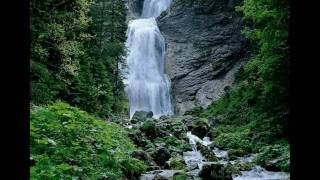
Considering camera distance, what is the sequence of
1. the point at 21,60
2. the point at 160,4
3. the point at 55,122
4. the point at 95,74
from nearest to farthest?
the point at 21,60, the point at 55,122, the point at 95,74, the point at 160,4

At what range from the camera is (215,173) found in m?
13.2

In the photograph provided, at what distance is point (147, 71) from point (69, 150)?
142ft

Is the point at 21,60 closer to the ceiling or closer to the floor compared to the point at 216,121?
closer to the ceiling

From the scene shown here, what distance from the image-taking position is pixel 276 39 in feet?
48.8

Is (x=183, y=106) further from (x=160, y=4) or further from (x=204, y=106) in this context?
(x=160, y=4)

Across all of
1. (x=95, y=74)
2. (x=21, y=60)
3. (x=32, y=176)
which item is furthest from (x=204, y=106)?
(x=21, y=60)

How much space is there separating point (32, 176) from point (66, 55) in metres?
12.7

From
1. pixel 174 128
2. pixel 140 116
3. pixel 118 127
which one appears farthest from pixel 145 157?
pixel 140 116

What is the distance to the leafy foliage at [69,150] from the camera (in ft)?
23.8

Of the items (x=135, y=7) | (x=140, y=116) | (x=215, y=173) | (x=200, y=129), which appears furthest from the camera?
(x=135, y=7)

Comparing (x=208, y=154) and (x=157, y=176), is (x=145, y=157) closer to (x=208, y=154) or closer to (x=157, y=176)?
(x=157, y=176)

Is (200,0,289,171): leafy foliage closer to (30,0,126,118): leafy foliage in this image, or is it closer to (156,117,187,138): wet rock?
(156,117,187,138): wet rock

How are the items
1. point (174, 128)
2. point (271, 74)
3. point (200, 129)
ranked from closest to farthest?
1. point (271, 74)
2. point (174, 128)
3. point (200, 129)

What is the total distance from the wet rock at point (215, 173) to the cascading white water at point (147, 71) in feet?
112
